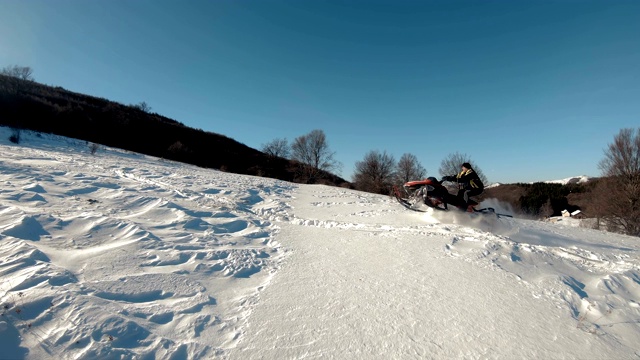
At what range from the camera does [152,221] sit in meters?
5.55

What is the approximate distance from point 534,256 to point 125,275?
636 centimetres

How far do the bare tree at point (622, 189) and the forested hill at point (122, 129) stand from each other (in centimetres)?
2379

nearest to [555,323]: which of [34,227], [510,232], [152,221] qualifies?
[510,232]

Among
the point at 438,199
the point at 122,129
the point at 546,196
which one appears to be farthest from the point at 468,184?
the point at 546,196

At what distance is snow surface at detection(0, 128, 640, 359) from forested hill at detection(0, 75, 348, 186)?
812 inches

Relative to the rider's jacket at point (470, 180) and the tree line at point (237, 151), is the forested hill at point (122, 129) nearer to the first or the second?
the tree line at point (237, 151)

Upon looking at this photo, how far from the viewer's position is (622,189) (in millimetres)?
21625

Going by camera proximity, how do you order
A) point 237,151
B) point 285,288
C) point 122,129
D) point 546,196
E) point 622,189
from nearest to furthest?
point 285,288 < point 622,189 < point 122,129 < point 237,151 < point 546,196

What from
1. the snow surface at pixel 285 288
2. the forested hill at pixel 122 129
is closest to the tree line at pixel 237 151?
the forested hill at pixel 122 129

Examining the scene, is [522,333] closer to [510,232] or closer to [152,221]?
[510,232]

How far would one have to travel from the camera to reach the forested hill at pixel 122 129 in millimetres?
20281

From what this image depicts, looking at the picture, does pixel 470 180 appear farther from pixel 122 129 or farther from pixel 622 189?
pixel 122 129

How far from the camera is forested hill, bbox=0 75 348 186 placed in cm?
2028

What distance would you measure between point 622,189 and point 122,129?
47.8 m
